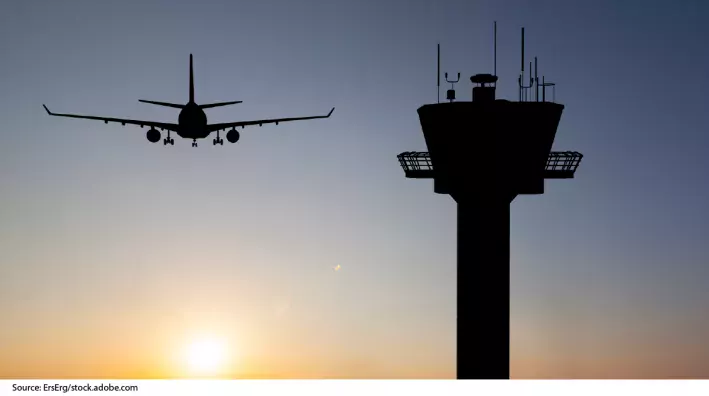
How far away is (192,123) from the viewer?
Result: 286ft

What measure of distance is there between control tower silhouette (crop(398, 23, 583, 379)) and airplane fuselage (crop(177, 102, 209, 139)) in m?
28.0

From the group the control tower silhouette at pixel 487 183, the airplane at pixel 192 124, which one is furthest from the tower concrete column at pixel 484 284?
the airplane at pixel 192 124

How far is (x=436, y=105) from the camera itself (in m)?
65.5

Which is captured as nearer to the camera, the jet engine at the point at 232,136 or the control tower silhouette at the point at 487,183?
the control tower silhouette at the point at 487,183

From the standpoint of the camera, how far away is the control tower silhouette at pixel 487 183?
65.2m

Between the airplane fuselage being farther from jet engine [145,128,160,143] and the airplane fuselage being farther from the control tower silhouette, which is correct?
the control tower silhouette

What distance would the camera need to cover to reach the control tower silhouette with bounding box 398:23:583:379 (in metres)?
65.2

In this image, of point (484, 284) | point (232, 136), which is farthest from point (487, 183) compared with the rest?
point (232, 136)

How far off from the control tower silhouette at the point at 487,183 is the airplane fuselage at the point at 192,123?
1102 inches

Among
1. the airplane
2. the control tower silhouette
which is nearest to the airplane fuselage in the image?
the airplane

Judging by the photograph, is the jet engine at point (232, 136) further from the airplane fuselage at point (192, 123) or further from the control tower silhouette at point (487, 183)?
the control tower silhouette at point (487, 183)
